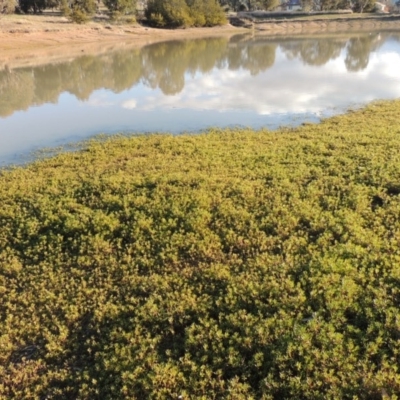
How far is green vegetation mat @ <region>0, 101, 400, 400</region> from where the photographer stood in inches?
194

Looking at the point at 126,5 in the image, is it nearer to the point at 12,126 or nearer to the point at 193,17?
the point at 193,17

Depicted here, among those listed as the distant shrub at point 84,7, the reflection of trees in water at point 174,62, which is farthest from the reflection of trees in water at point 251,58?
the distant shrub at point 84,7

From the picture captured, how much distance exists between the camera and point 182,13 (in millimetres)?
65875

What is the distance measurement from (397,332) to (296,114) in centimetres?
1459

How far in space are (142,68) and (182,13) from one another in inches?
1563

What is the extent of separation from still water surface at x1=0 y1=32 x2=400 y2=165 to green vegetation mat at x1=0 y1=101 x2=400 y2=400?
656 cm

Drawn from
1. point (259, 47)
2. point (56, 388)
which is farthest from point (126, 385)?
point (259, 47)

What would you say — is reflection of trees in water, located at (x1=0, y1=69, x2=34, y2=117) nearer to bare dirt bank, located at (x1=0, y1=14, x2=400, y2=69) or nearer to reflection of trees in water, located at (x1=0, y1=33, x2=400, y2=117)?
reflection of trees in water, located at (x1=0, y1=33, x2=400, y2=117)

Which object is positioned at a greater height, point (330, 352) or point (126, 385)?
point (330, 352)

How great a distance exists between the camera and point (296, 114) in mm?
18359

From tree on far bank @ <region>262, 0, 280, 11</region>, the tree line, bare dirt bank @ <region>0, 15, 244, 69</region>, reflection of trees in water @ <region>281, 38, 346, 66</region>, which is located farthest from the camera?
tree on far bank @ <region>262, 0, 280, 11</region>

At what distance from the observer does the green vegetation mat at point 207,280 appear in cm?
493

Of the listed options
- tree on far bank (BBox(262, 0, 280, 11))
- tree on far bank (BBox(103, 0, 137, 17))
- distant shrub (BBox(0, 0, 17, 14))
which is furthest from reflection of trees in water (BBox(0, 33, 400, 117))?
tree on far bank (BBox(262, 0, 280, 11))

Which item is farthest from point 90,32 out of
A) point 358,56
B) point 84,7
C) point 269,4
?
point 269,4
